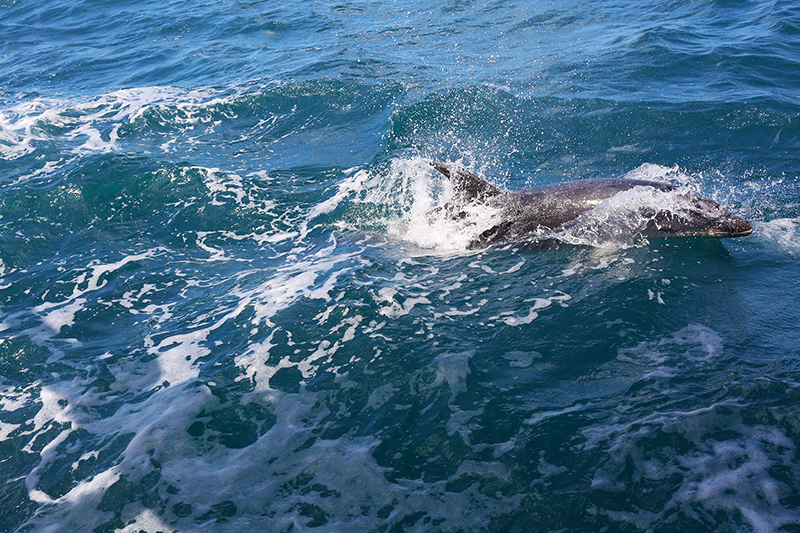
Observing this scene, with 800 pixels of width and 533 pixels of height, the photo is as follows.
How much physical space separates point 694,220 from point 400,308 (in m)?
4.41

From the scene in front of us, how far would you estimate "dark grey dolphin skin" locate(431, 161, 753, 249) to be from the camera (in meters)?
8.10

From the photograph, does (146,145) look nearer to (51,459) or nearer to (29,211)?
(29,211)

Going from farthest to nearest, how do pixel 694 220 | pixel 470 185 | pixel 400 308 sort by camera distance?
pixel 470 185, pixel 694 220, pixel 400 308

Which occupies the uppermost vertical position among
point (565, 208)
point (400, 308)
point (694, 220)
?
point (565, 208)

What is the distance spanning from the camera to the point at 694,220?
26.8ft

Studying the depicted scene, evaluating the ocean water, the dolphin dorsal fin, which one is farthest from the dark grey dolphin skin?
the ocean water

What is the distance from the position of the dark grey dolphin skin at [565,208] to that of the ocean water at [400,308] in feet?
0.97

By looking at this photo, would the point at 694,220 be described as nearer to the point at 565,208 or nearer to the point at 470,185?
the point at 565,208

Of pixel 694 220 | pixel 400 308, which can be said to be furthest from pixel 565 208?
pixel 400 308

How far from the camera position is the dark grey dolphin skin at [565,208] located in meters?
8.10

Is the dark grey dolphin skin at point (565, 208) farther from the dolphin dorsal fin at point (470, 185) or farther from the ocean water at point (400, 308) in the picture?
the ocean water at point (400, 308)

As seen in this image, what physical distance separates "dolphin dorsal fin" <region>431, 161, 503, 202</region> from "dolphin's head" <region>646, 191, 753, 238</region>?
2.46m

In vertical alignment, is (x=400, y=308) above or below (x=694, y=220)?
below

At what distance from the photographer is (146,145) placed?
13766mm
